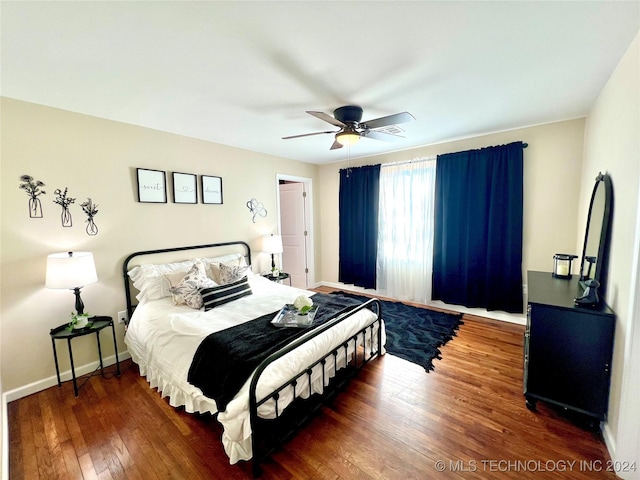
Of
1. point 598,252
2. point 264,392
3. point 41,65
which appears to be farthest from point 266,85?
point 598,252

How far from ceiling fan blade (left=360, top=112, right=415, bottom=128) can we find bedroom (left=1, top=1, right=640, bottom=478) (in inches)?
27.1

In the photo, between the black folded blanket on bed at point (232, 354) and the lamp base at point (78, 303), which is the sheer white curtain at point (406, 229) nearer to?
the black folded blanket on bed at point (232, 354)

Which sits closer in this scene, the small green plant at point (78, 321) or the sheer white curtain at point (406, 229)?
the small green plant at point (78, 321)

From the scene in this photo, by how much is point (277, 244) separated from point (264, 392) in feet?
8.53

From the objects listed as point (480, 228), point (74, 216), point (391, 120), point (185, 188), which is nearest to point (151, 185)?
point (185, 188)

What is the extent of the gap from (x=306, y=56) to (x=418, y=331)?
3150 millimetres

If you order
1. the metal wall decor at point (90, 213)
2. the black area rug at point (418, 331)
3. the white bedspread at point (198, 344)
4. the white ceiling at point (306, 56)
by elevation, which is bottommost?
the black area rug at point (418, 331)

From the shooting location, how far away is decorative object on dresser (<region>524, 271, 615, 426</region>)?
5.66 feet

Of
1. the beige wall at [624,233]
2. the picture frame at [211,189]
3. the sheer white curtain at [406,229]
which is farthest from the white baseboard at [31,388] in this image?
the sheer white curtain at [406,229]

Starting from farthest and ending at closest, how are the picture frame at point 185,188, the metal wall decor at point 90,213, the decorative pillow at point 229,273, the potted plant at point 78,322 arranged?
the picture frame at point 185,188 → the decorative pillow at point 229,273 → the metal wall decor at point 90,213 → the potted plant at point 78,322

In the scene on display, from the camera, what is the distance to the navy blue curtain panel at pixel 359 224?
459 centimetres

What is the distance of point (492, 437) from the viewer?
69.4 inches

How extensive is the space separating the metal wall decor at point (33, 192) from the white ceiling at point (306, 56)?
67 cm

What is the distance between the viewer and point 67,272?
211 cm
